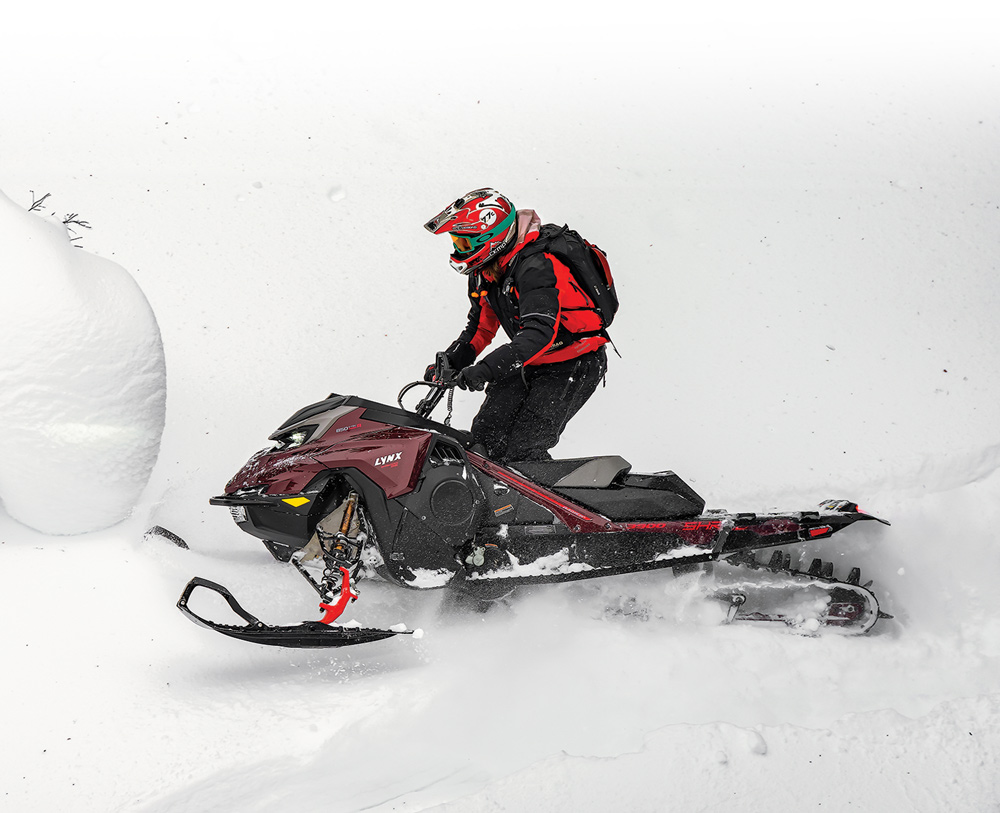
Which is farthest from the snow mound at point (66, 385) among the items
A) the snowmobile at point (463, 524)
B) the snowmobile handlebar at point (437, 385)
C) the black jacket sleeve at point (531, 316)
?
the black jacket sleeve at point (531, 316)

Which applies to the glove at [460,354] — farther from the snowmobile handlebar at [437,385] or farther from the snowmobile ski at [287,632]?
the snowmobile ski at [287,632]

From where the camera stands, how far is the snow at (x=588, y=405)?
97.8 inches

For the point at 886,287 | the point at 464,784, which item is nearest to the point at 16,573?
the point at 464,784

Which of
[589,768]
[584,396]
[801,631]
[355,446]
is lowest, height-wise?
[589,768]

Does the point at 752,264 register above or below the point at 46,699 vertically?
above

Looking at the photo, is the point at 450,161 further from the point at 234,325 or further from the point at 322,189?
the point at 234,325

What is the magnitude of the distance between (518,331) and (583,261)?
1.30 ft

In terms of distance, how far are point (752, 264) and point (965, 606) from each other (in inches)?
103

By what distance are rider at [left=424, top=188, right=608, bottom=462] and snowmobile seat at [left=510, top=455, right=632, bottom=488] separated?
0.29 m

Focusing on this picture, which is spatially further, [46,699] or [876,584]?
[876,584]

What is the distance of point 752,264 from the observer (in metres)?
5.01

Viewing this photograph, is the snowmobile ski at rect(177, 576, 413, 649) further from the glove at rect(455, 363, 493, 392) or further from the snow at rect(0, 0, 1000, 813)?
the glove at rect(455, 363, 493, 392)

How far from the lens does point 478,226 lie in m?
2.91

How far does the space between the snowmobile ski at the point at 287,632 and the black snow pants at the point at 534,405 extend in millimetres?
965
